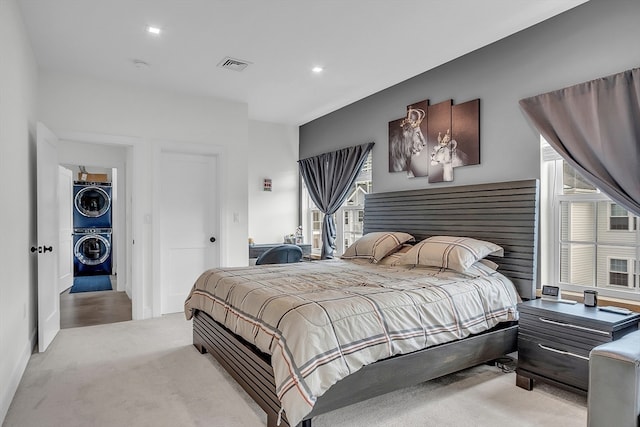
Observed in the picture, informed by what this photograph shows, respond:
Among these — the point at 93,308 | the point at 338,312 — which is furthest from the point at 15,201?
the point at 93,308

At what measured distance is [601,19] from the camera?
2.66 meters

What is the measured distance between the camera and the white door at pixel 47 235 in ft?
10.8

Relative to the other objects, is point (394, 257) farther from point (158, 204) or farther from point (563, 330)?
point (158, 204)

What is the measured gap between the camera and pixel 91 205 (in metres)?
7.70

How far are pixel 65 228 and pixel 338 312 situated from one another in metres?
6.46

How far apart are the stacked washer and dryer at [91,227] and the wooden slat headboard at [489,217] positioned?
626 cm

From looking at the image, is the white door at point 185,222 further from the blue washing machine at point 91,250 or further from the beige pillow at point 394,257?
the blue washing machine at point 91,250

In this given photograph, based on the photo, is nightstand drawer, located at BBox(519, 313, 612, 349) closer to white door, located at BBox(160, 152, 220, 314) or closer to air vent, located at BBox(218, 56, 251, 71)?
air vent, located at BBox(218, 56, 251, 71)

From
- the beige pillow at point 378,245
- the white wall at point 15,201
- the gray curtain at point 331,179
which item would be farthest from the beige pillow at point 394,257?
the white wall at point 15,201

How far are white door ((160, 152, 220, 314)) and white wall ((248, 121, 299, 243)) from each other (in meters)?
1.03

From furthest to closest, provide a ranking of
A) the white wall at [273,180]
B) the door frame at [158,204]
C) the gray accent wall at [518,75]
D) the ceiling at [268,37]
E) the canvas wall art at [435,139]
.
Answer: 1. the white wall at [273,180]
2. the door frame at [158,204]
3. the canvas wall art at [435,139]
4. the ceiling at [268,37]
5. the gray accent wall at [518,75]

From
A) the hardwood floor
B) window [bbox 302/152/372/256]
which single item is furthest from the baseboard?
window [bbox 302/152/372/256]

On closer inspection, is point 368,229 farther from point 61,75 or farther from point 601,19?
point 61,75

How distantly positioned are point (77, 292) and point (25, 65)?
399 centimetres
